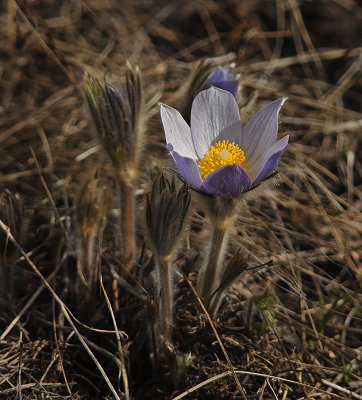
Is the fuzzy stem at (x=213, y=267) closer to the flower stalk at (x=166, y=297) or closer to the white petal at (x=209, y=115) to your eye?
the flower stalk at (x=166, y=297)

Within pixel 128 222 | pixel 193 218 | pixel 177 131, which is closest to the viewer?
pixel 177 131

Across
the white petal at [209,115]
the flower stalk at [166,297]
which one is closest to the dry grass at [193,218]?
the flower stalk at [166,297]

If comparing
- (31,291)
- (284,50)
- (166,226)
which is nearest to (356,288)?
(166,226)

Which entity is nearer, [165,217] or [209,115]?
[165,217]

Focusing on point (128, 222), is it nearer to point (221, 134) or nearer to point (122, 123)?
point (122, 123)

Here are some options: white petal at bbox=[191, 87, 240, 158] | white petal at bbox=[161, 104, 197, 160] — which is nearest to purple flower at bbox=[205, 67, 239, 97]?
white petal at bbox=[191, 87, 240, 158]

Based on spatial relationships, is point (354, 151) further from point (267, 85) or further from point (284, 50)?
point (284, 50)

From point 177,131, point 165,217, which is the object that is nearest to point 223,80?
point 177,131

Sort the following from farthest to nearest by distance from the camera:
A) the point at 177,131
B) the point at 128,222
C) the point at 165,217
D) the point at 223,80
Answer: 1. the point at 128,222
2. the point at 223,80
3. the point at 177,131
4. the point at 165,217

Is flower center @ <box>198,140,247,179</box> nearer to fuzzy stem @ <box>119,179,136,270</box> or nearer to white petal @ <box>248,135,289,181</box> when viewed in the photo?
white petal @ <box>248,135,289,181</box>
